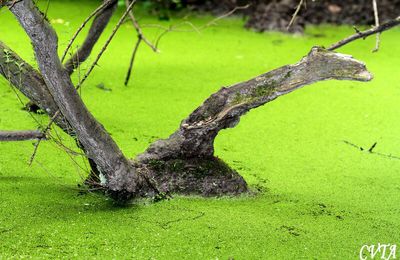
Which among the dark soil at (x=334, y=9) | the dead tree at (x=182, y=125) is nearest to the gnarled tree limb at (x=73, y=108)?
the dead tree at (x=182, y=125)

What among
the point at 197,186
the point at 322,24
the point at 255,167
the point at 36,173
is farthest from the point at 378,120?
the point at 322,24

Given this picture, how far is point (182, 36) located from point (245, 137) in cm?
172

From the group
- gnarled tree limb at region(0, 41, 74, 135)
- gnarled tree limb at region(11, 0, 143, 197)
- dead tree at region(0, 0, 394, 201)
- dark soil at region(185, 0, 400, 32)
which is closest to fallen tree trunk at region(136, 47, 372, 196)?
dead tree at region(0, 0, 394, 201)

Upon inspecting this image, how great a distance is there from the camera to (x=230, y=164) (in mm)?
2553

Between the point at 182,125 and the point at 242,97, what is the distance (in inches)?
8.0

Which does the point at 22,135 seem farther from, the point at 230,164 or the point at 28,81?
the point at 230,164

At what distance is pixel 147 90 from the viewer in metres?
3.43

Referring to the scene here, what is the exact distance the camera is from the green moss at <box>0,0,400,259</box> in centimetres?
188

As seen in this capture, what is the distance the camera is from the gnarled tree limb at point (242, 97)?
6.46 feet

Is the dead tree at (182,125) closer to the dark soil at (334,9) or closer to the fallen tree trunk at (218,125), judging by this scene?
the fallen tree trunk at (218,125)

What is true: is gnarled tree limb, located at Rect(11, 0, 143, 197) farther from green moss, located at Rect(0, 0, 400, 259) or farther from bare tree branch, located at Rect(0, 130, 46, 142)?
bare tree branch, located at Rect(0, 130, 46, 142)

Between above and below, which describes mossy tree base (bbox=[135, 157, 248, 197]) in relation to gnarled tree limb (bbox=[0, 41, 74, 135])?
below

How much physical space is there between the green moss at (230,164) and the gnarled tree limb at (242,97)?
16 centimetres

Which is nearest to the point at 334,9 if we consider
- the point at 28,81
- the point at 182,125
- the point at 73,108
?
the point at 182,125
